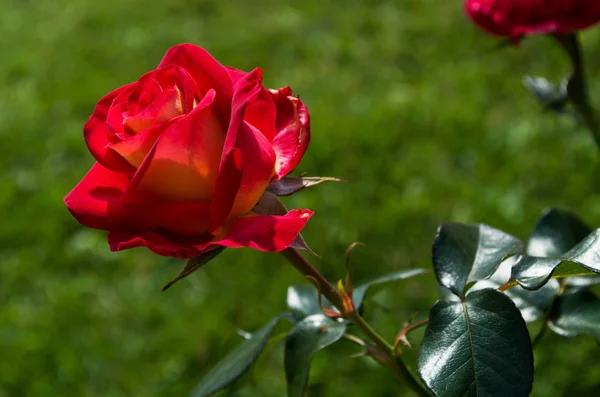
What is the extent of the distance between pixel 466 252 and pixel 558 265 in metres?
0.11

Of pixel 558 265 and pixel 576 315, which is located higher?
pixel 558 265

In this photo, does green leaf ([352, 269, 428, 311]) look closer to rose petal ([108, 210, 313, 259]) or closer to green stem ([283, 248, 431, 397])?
green stem ([283, 248, 431, 397])

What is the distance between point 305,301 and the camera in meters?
0.70

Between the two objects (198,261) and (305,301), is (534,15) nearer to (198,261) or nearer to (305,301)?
(305,301)

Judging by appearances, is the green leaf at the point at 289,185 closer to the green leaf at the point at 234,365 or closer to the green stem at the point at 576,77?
the green leaf at the point at 234,365

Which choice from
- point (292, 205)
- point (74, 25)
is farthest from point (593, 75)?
point (74, 25)

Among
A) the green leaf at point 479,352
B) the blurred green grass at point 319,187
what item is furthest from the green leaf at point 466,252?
the blurred green grass at point 319,187

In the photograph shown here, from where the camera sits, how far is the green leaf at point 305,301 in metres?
0.69

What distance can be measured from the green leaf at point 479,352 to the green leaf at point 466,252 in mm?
39

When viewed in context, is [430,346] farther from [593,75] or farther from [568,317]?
[593,75]

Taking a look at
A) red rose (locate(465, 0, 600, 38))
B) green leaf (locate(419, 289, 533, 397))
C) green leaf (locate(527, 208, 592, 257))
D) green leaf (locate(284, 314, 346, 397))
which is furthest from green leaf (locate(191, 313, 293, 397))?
red rose (locate(465, 0, 600, 38))

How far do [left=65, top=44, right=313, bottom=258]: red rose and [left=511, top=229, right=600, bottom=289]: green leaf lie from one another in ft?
0.46

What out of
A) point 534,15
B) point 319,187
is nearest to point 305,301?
point 534,15

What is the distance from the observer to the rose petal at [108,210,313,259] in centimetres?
46
